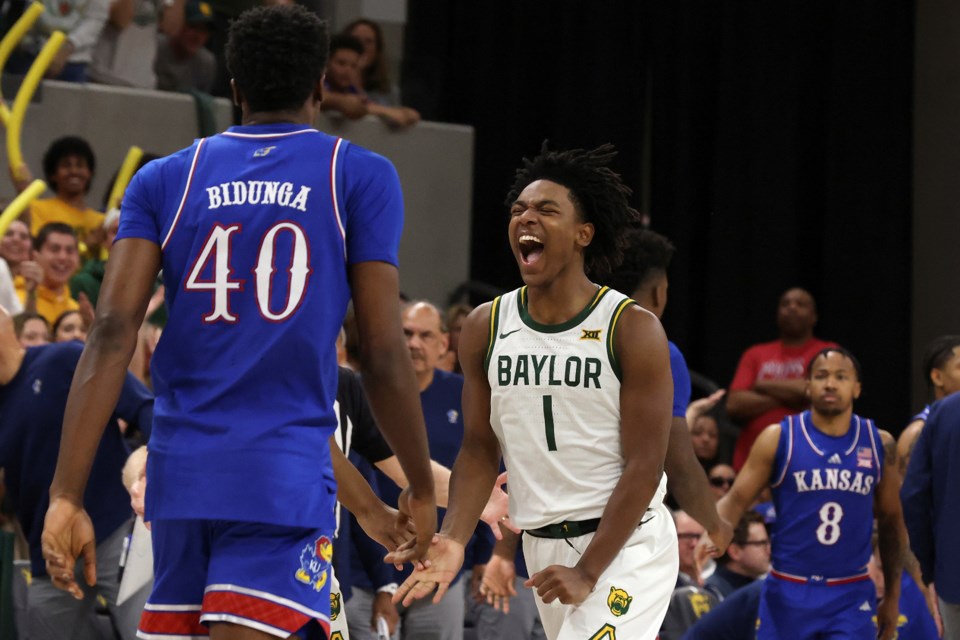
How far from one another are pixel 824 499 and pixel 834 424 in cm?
40

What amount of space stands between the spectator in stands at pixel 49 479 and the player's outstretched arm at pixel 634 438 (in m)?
2.69

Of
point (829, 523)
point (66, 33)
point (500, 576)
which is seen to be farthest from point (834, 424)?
point (66, 33)

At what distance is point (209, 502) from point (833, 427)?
488cm

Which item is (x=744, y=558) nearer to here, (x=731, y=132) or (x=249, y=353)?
(x=731, y=132)

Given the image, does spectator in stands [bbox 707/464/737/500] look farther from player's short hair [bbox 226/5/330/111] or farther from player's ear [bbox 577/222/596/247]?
player's short hair [bbox 226/5/330/111]

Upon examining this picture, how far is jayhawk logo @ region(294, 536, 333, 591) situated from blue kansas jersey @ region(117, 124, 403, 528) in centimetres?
6

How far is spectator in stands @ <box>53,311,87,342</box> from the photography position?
7.85 metres

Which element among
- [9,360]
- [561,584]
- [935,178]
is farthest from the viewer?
[935,178]

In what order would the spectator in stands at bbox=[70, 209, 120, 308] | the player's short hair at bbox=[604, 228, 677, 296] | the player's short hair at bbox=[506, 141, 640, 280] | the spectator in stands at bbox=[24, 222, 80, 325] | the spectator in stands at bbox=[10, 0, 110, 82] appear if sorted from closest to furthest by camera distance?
the player's short hair at bbox=[506, 141, 640, 280] → the player's short hair at bbox=[604, 228, 677, 296] → the spectator in stands at bbox=[24, 222, 80, 325] → the spectator in stands at bbox=[70, 209, 120, 308] → the spectator in stands at bbox=[10, 0, 110, 82]

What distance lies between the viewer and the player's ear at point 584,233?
4543 millimetres

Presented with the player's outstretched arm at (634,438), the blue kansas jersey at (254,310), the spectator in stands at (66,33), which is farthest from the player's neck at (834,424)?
the spectator in stands at (66,33)

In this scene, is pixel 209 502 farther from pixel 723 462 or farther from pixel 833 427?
pixel 723 462

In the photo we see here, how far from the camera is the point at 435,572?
4152 millimetres

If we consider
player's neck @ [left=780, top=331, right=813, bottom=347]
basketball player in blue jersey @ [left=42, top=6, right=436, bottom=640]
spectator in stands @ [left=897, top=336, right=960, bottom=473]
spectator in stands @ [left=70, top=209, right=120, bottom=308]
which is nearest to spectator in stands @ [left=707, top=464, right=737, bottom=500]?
spectator in stands @ [left=897, top=336, right=960, bottom=473]
